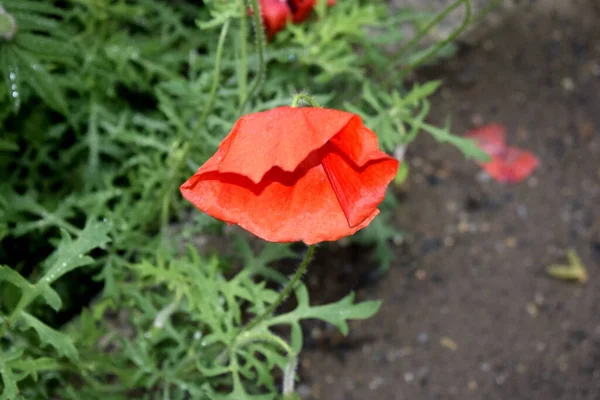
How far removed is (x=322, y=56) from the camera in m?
1.61

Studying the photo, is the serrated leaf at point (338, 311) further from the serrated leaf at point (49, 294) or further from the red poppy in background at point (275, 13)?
the red poppy in background at point (275, 13)

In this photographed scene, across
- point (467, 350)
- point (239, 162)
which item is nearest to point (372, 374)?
point (467, 350)

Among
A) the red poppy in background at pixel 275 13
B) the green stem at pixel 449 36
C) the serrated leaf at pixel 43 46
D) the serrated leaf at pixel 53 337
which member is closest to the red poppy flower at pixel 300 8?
the red poppy in background at pixel 275 13

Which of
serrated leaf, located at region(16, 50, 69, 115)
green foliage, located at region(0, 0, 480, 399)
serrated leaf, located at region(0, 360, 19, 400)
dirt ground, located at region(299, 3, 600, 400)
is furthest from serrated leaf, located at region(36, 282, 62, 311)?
dirt ground, located at region(299, 3, 600, 400)

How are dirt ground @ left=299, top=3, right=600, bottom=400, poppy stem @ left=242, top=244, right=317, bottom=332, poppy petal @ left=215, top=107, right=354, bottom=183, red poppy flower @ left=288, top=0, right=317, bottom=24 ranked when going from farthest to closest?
1. dirt ground @ left=299, top=3, right=600, bottom=400
2. red poppy flower @ left=288, top=0, right=317, bottom=24
3. poppy stem @ left=242, top=244, right=317, bottom=332
4. poppy petal @ left=215, top=107, right=354, bottom=183

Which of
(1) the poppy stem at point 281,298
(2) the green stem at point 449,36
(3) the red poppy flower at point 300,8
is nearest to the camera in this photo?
(1) the poppy stem at point 281,298

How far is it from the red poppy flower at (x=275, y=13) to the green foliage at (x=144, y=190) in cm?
4

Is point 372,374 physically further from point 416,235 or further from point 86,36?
point 86,36

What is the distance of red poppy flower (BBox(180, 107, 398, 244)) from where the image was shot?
871 millimetres

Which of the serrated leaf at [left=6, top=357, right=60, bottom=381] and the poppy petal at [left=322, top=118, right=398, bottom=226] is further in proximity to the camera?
the serrated leaf at [left=6, top=357, right=60, bottom=381]

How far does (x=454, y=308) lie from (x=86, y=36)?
122cm

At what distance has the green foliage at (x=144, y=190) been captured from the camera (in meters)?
1.29

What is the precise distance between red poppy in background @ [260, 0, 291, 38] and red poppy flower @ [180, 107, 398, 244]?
725 millimetres

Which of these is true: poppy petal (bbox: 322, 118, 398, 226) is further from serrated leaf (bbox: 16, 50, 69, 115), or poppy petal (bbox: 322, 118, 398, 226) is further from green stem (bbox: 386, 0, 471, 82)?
serrated leaf (bbox: 16, 50, 69, 115)
